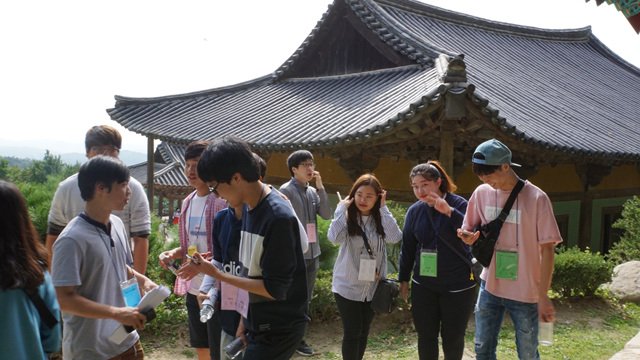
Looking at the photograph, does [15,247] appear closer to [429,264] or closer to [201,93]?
[429,264]

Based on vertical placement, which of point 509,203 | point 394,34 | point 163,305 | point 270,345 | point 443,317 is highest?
point 394,34

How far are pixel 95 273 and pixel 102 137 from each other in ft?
4.48

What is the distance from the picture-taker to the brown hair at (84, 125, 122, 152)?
3.53 metres

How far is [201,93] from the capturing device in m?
12.7

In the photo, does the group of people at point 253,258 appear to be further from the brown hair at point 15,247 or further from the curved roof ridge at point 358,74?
the curved roof ridge at point 358,74

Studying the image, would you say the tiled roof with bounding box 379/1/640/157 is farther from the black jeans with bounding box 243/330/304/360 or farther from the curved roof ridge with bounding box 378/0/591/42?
the black jeans with bounding box 243/330/304/360

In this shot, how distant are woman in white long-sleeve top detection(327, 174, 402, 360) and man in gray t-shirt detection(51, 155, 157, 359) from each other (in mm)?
1664

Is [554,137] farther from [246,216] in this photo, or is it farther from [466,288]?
[246,216]

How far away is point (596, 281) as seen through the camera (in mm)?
7344

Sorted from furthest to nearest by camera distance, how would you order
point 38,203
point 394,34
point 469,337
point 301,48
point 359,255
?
point 301,48
point 394,34
point 38,203
point 469,337
point 359,255

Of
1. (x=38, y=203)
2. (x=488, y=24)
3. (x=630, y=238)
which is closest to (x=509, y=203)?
(x=38, y=203)

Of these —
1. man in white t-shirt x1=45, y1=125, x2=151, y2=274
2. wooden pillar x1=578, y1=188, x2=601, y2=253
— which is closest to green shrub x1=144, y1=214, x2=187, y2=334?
man in white t-shirt x1=45, y1=125, x2=151, y2=274

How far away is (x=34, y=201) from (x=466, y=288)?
18.7 feet

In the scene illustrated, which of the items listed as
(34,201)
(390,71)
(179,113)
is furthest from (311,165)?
(179,113)
